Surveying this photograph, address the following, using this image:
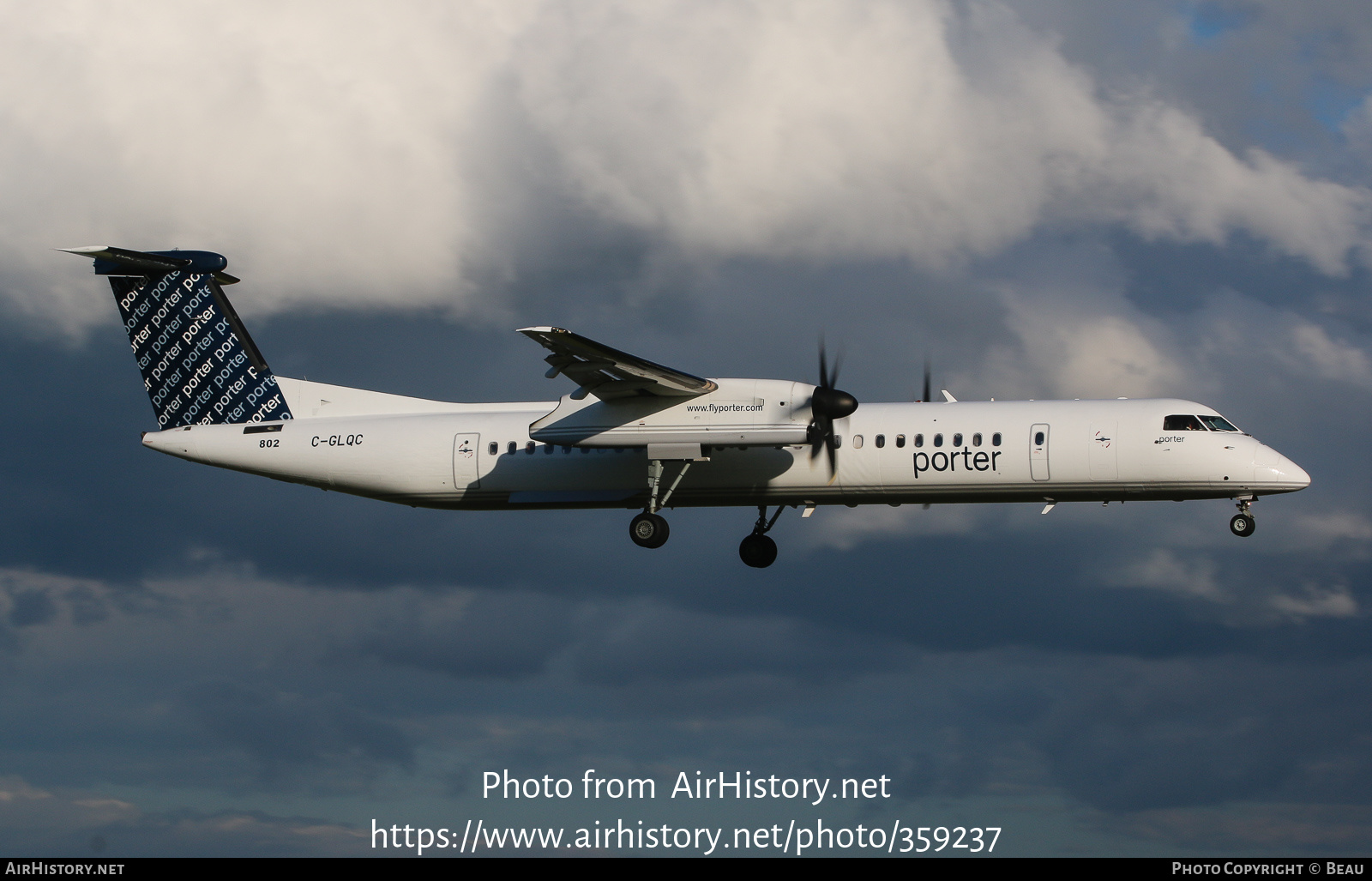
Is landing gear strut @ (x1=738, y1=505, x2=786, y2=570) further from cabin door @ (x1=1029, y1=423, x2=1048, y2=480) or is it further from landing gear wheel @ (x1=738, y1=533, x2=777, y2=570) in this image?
cabin door @ (x1=1029, y1=423, x2=1048, y2=480)

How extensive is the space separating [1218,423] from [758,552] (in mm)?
9042

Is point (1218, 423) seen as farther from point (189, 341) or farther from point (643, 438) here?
point (189, 341)

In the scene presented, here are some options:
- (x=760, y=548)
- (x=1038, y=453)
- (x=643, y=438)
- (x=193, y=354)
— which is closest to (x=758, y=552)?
(x=760, y=548)

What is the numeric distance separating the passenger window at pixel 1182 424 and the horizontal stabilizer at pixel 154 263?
19.1 meters

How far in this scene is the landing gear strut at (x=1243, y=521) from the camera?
2289 cm

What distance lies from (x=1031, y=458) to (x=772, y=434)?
4.50 m

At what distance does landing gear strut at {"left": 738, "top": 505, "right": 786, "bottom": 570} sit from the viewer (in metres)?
27.4

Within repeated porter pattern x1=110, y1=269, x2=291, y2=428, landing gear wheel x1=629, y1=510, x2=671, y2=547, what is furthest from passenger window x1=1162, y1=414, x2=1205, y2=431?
repeated porter pattern x1=110, y1=269, x2=291, y2=428

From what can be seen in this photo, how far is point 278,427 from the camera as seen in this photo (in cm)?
2709

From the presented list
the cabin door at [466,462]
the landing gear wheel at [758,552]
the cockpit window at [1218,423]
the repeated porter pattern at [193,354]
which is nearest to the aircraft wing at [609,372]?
the cabin door at [466,462]

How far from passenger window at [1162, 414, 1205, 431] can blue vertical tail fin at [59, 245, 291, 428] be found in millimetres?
16879

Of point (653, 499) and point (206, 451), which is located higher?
point (206, 451)

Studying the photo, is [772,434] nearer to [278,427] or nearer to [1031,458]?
[1031,458]
